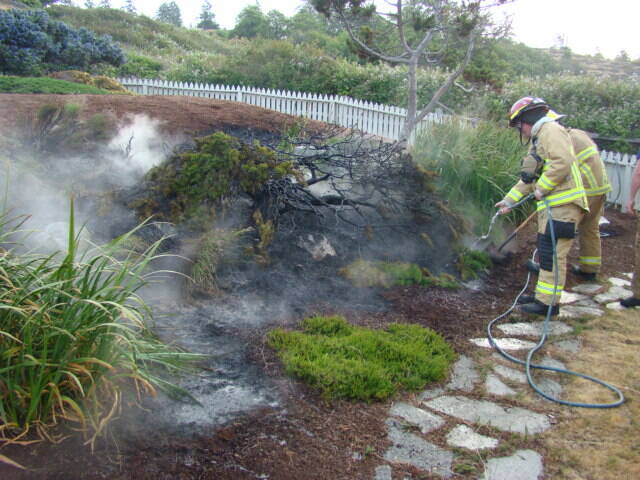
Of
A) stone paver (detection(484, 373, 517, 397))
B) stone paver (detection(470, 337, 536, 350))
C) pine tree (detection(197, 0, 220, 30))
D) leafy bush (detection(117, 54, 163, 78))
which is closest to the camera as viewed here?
stone paver (detection(484, 373, 517, 397))

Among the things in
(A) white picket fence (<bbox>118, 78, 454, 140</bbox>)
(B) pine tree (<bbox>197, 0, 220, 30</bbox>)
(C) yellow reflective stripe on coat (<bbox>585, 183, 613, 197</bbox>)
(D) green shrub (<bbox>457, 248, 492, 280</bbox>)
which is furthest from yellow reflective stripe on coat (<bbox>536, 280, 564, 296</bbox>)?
(B) pine tree (<bbox>197, 0, 220, 30</bbox>)

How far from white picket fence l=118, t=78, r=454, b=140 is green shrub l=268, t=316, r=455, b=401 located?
8044 mm

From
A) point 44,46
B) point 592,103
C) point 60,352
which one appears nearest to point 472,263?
point 60,352

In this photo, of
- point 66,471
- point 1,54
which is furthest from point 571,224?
point 1,54

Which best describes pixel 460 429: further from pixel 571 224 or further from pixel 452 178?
pixel 452 178

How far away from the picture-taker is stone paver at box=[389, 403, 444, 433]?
311 centimetres

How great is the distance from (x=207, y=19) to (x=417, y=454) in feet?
158

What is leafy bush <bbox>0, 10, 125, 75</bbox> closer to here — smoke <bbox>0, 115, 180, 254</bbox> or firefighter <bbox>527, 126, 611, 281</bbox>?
smoke <bbox>0, 115, 180, 254</bbox>

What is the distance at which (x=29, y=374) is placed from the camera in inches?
95.5

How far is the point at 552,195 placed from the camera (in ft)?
16.4

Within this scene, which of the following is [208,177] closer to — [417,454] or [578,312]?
[417,454]

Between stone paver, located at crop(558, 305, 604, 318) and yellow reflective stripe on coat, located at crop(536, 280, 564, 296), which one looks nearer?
yellow reflective stripe on coat, located at crop(536, 280, 564, 296)

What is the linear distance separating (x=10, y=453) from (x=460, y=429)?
87.3 inches

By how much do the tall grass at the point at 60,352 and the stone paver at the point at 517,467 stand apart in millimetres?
1682
